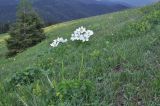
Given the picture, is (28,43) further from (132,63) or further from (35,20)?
(132,63)

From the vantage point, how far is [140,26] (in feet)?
39.0

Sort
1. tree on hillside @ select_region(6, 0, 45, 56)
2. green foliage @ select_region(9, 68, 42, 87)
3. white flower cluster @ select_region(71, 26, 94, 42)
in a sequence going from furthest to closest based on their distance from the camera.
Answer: tree on hillside @ select_region(6, 0, 45, 56)
green foliage @ select_region(9, 68, 42, 87)
white flower cluster @ select_region(71, 26, 94, 42)

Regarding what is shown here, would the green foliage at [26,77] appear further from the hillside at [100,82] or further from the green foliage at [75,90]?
the green foliage at [75,90]

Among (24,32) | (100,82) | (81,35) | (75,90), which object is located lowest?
(24,32)

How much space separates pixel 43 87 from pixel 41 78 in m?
0.87

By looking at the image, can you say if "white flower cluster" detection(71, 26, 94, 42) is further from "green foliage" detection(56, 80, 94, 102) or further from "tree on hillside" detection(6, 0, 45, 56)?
"tree on hillside" detection(6, 0, 45, 56)

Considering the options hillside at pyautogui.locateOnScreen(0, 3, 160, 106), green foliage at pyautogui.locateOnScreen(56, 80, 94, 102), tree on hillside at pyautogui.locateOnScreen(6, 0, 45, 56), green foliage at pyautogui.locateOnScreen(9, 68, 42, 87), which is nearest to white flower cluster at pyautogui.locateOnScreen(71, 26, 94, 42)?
hillside at pyautogui.locateOnScreen(0, 3, 160, 106)

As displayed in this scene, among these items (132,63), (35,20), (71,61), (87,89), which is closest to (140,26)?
(71,61)

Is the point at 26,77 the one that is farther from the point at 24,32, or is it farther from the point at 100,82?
the point at 24,32

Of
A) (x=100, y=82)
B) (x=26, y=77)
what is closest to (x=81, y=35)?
(x=100, y=82)

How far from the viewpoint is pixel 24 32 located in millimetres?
41219

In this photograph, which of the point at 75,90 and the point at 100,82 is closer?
the point at 75,90

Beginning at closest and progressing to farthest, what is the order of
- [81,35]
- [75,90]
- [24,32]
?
1. [75,90]
2. [81,35]
3. [24,32]

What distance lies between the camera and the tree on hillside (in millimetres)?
40750
